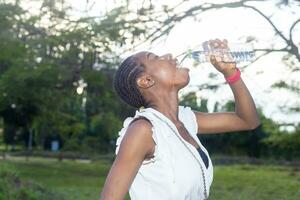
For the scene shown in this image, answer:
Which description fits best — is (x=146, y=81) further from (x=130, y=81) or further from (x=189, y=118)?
(x=189, y=118)

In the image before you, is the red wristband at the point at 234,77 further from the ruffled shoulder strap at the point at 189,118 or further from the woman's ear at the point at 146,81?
the woman's ear at the point at 146,81

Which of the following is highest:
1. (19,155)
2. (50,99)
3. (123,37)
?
(123,37)

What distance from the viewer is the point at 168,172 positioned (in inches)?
84.5

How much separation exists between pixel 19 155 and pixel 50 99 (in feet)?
59.9

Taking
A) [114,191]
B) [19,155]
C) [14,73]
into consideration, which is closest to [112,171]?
[114,191]

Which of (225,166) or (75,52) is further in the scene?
(225,166)

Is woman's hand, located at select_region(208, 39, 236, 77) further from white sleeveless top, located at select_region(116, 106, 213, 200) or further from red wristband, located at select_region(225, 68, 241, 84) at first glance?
white sleeveless top, located at select_region(116, 106, 213, 200)

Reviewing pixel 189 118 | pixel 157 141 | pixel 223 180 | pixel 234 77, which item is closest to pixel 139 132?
pixel 157 141

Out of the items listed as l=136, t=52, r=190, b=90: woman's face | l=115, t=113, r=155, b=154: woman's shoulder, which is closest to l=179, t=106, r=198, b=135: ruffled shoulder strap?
l=136, t=52, r=190, b=90: woman's face

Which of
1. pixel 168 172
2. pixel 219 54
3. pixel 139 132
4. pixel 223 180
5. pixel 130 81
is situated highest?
pixel 219 54

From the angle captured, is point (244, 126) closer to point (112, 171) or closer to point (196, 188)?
point (196, 188)

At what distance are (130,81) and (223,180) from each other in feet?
48.4

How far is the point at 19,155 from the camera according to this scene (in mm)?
33250

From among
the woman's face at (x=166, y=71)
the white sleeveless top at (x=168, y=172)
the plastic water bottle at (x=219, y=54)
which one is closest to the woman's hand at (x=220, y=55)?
the plastic water bottle at (x=219, y=54)
